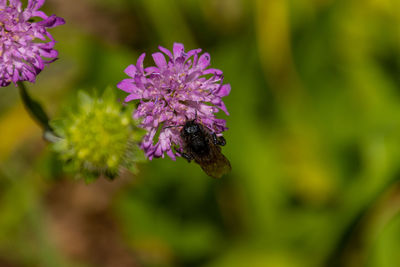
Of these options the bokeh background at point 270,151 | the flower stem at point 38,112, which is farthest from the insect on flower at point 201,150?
the bokeh background at point 270,151

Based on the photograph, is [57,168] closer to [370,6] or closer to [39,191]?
[39,191]

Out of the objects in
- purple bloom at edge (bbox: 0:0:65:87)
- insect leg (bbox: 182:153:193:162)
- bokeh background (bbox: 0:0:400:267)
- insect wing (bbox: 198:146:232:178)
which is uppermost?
bokeh background (bbox: 0:0:400:267)

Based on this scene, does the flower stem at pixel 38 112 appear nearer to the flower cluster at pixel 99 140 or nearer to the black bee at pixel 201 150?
the flower cluster at pixel 99 140

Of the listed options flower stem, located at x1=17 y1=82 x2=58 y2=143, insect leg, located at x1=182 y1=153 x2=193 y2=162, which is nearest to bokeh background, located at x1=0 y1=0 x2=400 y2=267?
flower stem, located at x1=17 y1=82 x2=58 y2=143

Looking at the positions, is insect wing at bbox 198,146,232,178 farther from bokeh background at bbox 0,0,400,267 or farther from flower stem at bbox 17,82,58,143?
bokeh background at bbox 0,0,400,267

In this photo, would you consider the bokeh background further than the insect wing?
Yes

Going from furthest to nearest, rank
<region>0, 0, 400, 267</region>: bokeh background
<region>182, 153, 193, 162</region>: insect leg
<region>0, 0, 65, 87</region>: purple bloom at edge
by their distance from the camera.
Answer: <region>0, 0, 400, 267</region>: bokeh background
<region>182, 153, 193, 162</region>: insect leg
<region>0, 0, 65, 87</region>: purple bloom at edge

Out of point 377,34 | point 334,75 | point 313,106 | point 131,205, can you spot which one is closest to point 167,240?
point 131,205
